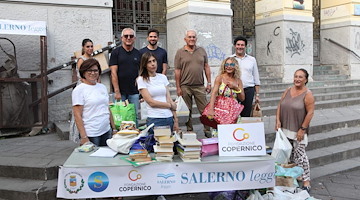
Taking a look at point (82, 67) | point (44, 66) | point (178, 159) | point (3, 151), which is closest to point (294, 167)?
point (178, 159)

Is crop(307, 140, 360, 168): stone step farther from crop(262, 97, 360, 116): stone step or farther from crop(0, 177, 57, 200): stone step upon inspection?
crop(0, 177, 57, 200): stone step

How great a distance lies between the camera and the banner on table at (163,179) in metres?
2.77

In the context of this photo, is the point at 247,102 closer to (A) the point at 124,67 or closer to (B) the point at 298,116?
(B) the point at 298,116

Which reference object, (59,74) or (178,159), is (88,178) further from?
(59,74)

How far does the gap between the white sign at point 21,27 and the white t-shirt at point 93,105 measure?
2.79m

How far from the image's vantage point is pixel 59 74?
260 inches

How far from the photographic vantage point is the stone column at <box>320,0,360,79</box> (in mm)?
11336

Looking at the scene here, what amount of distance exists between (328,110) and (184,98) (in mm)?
5113

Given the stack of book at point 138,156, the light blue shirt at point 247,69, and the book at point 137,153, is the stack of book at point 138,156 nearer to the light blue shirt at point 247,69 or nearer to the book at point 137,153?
the book at point 137,153

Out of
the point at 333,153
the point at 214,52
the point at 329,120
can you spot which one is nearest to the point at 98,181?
the point at 333,153

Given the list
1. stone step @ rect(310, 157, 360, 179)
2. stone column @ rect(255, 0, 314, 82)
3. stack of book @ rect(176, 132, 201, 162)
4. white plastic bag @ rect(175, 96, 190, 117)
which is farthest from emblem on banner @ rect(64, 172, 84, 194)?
stone column @ rect(255, 0, 314, 82)

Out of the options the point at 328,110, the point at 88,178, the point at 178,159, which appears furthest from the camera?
the point at 328,110

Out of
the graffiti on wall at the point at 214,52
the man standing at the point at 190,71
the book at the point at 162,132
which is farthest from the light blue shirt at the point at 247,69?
the graffiti on wall at the point at 214,52

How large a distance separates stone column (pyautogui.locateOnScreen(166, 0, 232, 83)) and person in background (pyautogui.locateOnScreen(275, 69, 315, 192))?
13.5ft
